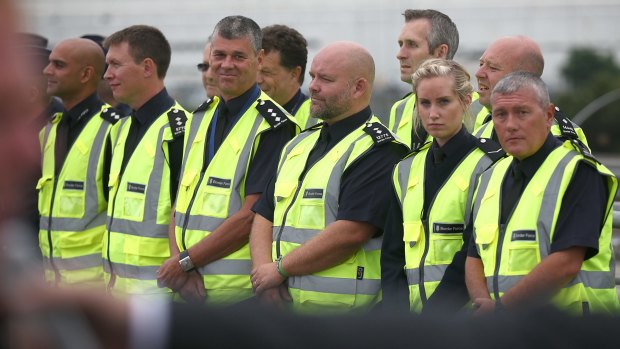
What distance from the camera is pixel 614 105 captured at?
1288 inches

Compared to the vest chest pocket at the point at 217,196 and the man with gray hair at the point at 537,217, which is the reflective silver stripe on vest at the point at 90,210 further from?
the man with gray hair at the point at 537,217

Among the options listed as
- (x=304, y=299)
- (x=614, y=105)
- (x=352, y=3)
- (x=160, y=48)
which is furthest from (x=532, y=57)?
(x=614, y=105)

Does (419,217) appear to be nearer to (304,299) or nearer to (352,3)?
(304,299)

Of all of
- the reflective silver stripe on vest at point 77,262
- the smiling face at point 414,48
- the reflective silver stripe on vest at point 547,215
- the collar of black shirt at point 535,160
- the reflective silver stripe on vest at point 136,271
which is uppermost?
the smiling face at point 414,48

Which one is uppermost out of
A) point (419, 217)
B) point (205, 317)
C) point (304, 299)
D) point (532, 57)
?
point (532, 57)

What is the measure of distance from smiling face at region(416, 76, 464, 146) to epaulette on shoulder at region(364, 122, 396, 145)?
0.83ft

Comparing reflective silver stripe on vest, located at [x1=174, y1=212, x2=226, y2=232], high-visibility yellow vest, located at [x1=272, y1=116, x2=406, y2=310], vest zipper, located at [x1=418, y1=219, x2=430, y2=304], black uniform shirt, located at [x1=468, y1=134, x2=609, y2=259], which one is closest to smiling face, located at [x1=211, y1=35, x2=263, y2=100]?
reflective silver stripe on vest, located at [x1=174, y1=212, x2=226, y2=232]

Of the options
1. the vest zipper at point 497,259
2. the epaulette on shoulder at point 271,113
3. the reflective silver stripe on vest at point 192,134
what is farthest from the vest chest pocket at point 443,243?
the reflective silver stripe on vest at point 192,134

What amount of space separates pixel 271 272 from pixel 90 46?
131 inches

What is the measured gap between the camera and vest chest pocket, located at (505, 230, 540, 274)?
5.21m

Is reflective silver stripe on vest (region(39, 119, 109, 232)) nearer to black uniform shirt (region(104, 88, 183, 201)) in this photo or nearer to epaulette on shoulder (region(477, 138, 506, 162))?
black uniform shirt (region(104, 88, 183, 201))

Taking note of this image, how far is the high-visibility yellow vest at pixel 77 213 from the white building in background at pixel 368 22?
11.8 metres

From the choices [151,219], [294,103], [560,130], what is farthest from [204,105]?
[560,130]

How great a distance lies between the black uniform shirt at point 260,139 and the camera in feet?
22.1
